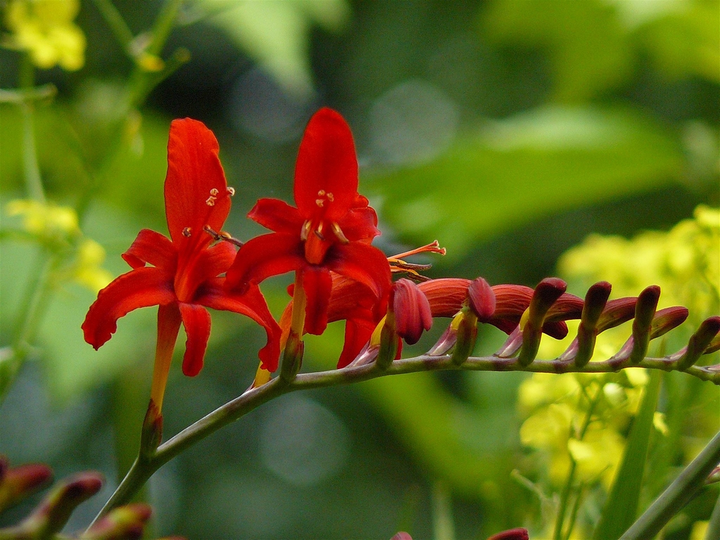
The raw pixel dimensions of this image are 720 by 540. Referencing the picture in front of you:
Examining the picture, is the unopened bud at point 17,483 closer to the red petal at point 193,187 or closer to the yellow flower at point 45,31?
the red petal at point 193,187

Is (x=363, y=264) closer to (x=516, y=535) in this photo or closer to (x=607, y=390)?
(x=516, y=535)

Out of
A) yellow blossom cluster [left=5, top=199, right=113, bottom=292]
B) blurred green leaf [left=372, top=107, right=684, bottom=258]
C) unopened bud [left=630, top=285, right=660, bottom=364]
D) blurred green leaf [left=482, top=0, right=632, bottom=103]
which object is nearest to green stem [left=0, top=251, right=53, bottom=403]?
yellow blossom cluster [left=5, top=199, right=113, bottom=292]

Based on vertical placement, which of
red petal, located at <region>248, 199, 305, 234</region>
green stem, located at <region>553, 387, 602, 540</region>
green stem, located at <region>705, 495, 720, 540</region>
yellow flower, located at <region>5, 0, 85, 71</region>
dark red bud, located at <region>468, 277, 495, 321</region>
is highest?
yellow flower, located at <region>5, 0, 85, 71</region>

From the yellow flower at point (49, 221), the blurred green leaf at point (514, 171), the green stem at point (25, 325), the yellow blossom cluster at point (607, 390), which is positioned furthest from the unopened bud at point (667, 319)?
the blurred green leaf at point (514, 171)

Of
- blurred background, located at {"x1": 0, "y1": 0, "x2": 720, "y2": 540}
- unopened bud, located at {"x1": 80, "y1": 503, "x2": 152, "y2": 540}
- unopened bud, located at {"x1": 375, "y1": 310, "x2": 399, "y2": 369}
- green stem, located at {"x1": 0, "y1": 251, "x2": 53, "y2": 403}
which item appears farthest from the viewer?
blurred background, located at {"x1": 0, "y1": 0, "x2": 720, "y2": 540}

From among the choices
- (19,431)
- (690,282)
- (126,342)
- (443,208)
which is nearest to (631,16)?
(443,208)

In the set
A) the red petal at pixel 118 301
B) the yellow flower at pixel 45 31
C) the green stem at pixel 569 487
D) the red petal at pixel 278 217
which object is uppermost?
the yellow flower at pixel 45 31

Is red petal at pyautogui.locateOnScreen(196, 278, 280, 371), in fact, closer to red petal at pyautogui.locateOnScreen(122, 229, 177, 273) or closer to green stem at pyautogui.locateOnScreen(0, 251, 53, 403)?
red petal at pyautogui.locateOnScreen(122, 229, 177, 273)
